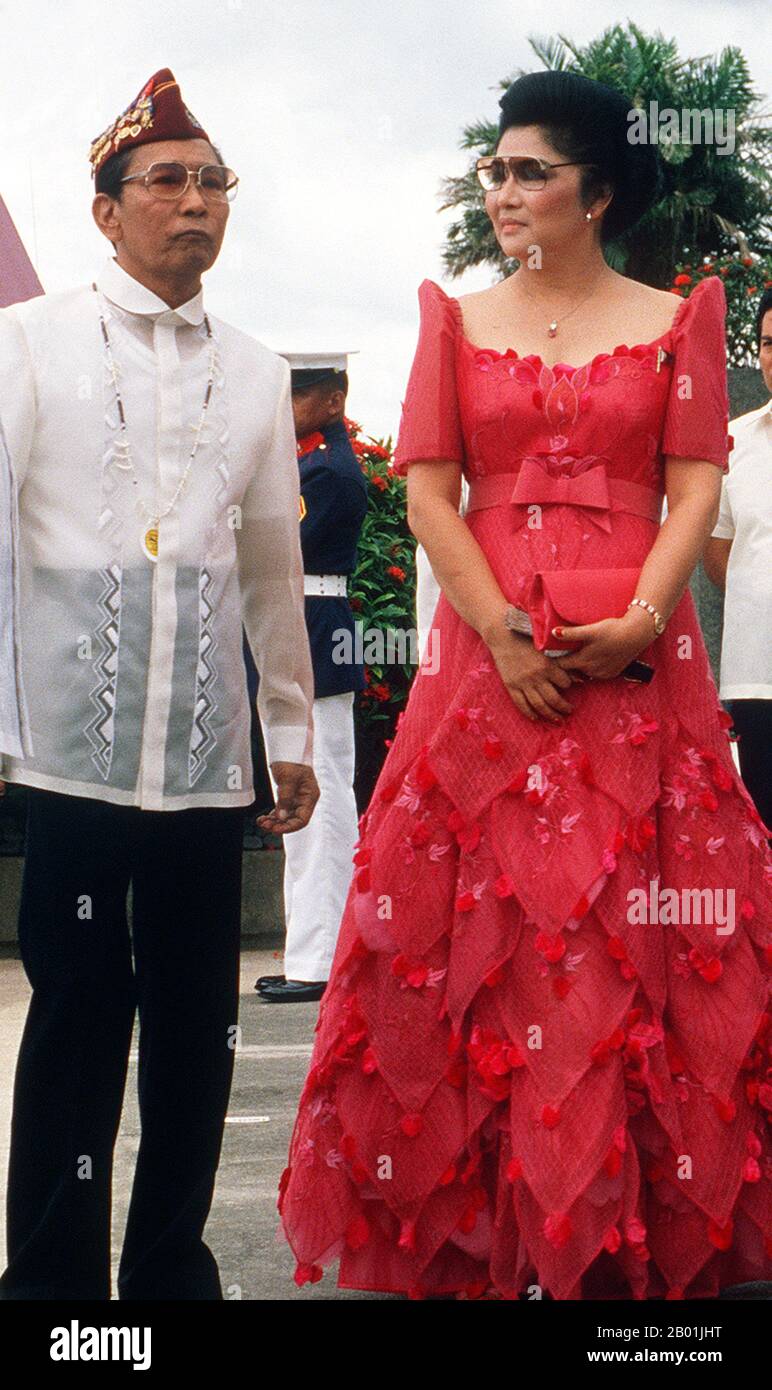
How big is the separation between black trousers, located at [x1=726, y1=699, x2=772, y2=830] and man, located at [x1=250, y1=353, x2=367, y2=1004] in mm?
1746

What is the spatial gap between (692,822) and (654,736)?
0.17 m

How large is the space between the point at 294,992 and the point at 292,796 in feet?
11.6

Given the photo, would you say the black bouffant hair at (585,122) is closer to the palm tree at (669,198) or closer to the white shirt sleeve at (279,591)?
the white shirt sleeve at (279,591)

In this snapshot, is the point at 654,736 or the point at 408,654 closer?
the point at 654,736

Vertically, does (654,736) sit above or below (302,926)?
above

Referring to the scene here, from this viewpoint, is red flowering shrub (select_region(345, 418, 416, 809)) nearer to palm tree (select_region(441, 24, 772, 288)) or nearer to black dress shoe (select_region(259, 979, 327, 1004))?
black dress shoe (select_region(259, 979, 327, 1004))

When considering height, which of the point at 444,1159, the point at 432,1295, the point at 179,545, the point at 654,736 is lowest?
the point at 432,1295

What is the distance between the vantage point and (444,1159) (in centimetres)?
374

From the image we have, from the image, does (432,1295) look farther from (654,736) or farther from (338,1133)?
(654,736)

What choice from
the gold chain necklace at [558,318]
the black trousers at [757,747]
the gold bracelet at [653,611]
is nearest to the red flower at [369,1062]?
the gold bracelet at [653,611]

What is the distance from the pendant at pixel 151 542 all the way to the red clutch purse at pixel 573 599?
759mm

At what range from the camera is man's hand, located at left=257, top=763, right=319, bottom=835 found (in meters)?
3.65

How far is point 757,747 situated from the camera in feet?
17.8
